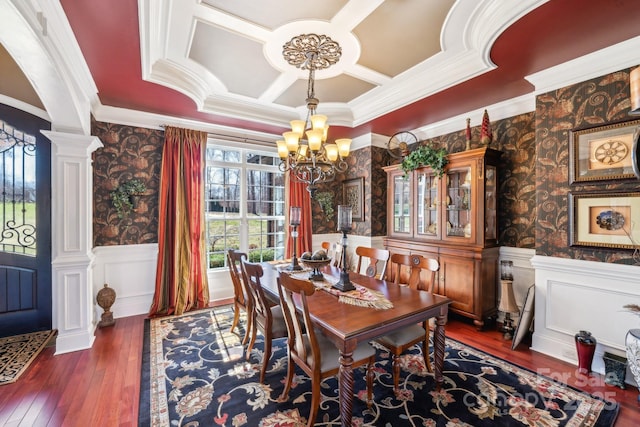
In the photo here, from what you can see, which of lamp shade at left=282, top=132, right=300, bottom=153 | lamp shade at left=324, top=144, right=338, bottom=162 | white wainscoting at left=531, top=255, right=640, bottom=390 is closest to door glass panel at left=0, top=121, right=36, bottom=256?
lamp shade at left=282, top=132, right=300, bottom=153

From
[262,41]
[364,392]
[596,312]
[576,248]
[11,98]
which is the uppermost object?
[262,41]

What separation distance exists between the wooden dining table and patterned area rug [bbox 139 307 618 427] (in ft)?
0.87

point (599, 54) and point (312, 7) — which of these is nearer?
point (312, 7)

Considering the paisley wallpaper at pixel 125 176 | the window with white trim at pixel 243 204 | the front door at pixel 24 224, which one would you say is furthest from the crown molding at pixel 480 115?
the front door at pixel 24 224

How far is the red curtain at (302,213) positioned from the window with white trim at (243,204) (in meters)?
0.20

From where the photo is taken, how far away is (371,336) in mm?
1709

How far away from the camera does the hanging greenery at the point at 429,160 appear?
3.59m

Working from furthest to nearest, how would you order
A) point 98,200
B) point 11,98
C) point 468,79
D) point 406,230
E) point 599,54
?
point 406,230 < point 98,200 < point 11,98 < point 468,79 < point 599,54

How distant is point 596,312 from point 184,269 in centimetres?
461

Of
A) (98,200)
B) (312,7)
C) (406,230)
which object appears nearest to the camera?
(312,7)

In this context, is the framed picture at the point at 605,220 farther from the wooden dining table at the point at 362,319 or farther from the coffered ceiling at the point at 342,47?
the wooden dining table at the point at 362,319

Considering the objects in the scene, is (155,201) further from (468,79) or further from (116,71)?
(468,79)

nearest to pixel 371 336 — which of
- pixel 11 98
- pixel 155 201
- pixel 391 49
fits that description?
pixel 391 49

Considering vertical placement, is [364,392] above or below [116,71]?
below
